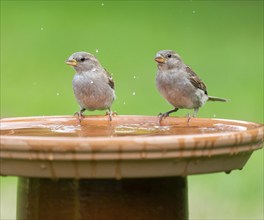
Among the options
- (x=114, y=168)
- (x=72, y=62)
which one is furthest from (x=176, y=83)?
(x=114, y=168)

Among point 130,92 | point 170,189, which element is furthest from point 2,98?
point 170,189

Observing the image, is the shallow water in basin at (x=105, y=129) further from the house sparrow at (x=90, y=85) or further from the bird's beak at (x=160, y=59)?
the bird's beak at (x=160, y=59)

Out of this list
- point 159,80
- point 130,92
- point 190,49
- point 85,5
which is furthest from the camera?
point 85,5

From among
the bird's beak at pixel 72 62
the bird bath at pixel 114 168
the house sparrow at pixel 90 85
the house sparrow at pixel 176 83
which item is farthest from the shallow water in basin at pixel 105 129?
the house sparrow at pixel 176 83

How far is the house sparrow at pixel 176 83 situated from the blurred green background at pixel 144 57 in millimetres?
1470

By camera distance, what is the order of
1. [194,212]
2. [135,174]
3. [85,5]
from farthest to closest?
[85,5]
[194,212]
[135,174]

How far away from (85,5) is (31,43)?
288cm

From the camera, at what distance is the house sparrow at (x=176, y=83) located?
5.33 meters

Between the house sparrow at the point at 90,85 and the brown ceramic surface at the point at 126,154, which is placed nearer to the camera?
the brown ceramic surface at the point at 126,154

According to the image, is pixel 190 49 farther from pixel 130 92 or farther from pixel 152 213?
pixel 152 213

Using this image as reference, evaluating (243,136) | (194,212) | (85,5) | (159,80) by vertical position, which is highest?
(85,5)

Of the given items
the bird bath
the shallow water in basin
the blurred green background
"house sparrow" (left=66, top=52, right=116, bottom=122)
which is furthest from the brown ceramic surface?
the blurred green background

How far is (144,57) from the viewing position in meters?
11.9

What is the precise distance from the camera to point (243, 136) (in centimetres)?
336
